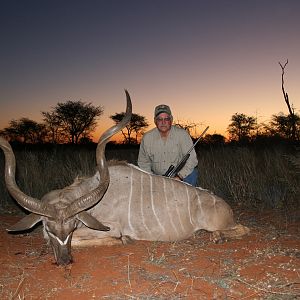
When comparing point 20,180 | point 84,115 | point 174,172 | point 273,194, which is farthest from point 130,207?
point 84,115

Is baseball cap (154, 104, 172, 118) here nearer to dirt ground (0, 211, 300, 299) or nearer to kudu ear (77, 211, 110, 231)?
dirt ground (0, 211, 300, 299)

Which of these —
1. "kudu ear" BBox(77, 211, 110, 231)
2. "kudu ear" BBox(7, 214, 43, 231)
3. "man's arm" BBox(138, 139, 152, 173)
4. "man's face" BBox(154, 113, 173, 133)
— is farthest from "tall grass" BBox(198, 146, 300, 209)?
"kudu ear" BBox(7, 214, 43, 231)

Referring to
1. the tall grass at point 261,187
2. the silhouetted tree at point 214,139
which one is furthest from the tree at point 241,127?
the tall grass at point 261,187

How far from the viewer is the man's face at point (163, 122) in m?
4.36

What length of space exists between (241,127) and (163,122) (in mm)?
13459

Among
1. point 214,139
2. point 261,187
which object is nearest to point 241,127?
point 214,139

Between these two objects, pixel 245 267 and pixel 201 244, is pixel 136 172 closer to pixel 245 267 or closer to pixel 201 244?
pixel 201 244

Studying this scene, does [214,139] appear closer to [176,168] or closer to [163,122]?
[163,122]

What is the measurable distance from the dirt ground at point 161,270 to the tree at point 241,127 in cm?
1257

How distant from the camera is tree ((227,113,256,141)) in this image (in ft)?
53.0

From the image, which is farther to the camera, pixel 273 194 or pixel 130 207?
pixel 273 194

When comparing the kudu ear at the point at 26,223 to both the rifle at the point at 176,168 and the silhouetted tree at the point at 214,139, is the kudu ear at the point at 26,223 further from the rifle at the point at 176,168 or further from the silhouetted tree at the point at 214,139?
the silhouetted tree at the point at 214,139

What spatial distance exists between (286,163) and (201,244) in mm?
3994

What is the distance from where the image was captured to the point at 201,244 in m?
3.26
